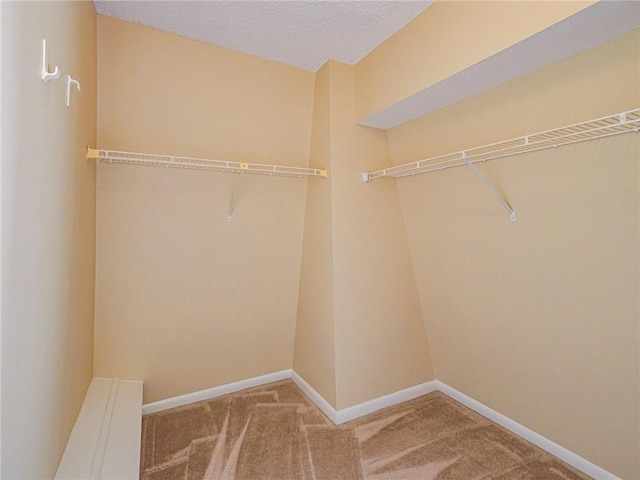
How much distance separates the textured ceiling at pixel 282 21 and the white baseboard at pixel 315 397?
2327 millimetres

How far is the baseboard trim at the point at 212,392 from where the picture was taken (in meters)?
2.17

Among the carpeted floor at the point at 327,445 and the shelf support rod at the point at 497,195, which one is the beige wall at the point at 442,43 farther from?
the carpeted floor at the point at 327,445

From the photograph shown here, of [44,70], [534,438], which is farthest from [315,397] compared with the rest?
[44,70]

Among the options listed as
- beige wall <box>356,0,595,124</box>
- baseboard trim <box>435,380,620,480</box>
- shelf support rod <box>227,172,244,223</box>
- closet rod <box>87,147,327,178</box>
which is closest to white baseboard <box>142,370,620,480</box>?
baseboard trim <box>435,380,620,480</box>

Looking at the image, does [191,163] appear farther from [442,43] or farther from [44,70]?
[442,43]

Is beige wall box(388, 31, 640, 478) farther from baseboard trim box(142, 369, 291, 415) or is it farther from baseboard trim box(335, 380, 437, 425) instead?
baseboard trim box(142, 369, 291, 415)


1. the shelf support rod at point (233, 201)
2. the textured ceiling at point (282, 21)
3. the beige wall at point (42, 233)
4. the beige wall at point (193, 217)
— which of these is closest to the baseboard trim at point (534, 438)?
the beige wall at point (193, 217)

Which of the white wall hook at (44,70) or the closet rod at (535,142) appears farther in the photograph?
the closet rod at (535,142)

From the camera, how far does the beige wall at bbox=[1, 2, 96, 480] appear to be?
780 millimetres

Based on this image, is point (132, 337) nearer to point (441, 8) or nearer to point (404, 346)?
point (404, 346)

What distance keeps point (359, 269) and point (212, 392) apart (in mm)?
1378

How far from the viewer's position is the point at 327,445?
75.2 inches

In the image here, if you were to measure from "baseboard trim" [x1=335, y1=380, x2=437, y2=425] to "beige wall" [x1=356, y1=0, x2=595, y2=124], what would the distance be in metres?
1.93

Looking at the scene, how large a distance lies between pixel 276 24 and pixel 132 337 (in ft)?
6.81
